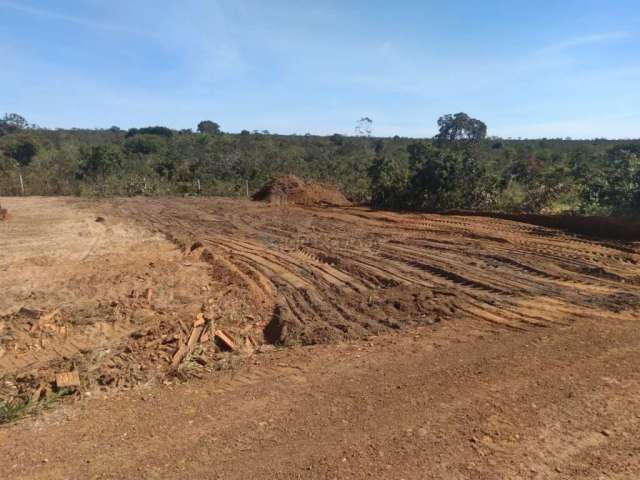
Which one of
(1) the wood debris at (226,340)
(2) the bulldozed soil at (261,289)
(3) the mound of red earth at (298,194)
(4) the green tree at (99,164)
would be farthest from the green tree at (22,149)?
(1) the wood debris at (226,340)

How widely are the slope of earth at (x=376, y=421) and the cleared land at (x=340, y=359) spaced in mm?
17

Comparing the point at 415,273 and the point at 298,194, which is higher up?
the point at 298,194

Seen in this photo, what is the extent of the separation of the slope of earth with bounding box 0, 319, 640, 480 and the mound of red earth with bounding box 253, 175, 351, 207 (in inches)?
651

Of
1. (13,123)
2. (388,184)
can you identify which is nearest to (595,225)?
(388,184)

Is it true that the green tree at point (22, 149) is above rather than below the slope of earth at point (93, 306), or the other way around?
above

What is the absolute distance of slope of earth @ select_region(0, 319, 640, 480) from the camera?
3.28m

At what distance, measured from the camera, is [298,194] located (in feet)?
74.9

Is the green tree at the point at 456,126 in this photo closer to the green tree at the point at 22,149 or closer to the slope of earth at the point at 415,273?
the slope of earth at the point at 415,273

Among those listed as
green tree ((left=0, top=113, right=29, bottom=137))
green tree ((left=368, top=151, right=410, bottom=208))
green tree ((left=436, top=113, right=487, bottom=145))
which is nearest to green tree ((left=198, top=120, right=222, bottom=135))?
green tree ((left=0, top=113, right=29, bottom=137))

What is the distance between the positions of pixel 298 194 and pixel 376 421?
19395 millimetres

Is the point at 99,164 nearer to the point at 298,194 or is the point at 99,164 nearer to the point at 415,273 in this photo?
the point at 298,194

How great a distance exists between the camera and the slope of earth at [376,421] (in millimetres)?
3281

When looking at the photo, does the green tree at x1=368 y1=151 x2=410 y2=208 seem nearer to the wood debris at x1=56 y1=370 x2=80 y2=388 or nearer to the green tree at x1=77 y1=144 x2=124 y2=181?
the wood debris at x1=56 y1=370 x2=80 y2=388

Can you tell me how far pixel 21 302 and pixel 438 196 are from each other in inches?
558
